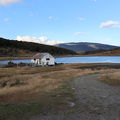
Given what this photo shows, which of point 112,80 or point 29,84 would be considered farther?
point 112,80

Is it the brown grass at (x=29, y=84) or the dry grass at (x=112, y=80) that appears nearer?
the brown grass at (x=29, y=84)

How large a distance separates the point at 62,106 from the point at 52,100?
1.55 m

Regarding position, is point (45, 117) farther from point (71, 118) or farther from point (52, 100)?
point (52, 100)

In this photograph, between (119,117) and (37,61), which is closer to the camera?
(119,117)

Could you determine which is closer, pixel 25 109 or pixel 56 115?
pixel 56 115

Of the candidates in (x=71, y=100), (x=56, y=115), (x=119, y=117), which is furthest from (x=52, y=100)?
(x=119, y=117)

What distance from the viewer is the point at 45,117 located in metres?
9.60

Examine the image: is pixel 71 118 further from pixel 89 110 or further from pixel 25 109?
pixel 25 109

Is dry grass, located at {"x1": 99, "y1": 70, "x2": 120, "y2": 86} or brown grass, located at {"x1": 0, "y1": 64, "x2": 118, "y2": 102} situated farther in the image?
dry grass, located at {"x1": 99, "y1": 70, "x2": 120, "y2": 86}

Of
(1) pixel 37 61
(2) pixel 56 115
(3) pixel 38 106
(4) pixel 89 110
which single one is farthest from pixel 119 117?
(1) pixel 37 61

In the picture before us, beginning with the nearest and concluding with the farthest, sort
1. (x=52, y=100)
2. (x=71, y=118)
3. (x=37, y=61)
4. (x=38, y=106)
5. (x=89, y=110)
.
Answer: (x=71, y=118), (x=89, y=110), (x=38, y=106), (x=52, y=100), (x=37, y=61)

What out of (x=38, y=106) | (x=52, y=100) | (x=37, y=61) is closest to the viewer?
(x=38, y=106)

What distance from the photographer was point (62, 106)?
456 inches

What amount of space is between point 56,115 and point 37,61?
70.0 meters
